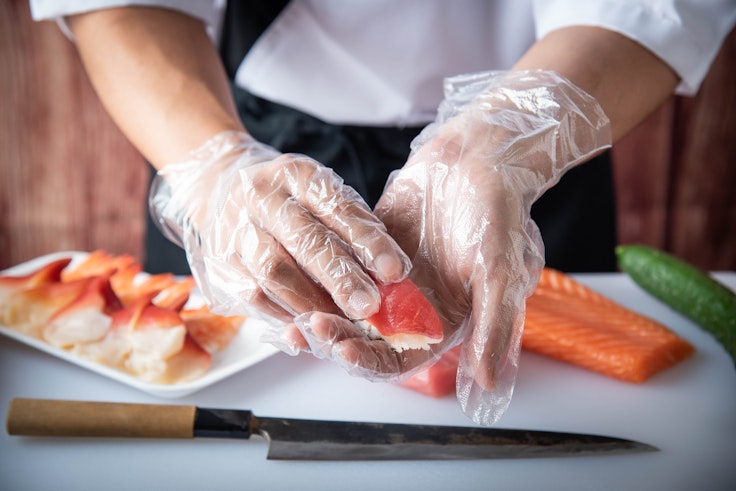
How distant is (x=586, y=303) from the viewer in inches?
52.5

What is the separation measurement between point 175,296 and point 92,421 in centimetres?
35

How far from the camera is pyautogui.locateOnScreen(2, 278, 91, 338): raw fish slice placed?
1.18 meters

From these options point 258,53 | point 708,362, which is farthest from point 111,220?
point 708,362

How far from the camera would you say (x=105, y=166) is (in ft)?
7.93

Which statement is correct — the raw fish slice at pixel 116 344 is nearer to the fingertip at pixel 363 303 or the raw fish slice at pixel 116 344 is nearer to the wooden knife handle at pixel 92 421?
the wooden knife handle at pixel 92 421

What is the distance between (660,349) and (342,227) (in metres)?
0.61

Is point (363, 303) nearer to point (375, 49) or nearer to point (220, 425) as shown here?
point (220, 425)

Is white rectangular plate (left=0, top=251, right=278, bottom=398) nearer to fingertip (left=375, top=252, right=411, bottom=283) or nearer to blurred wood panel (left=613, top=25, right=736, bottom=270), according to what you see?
fingertip (left=375, top=252, right=411, bottom=283)

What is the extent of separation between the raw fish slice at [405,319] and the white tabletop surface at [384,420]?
0.21 meters

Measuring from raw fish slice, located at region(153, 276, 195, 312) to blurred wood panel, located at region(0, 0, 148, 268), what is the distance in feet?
4.02

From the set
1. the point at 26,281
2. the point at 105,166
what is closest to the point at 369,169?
the point at 26,281

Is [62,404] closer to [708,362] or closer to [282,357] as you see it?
[282,357]

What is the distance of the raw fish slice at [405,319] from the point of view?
2.75 ft

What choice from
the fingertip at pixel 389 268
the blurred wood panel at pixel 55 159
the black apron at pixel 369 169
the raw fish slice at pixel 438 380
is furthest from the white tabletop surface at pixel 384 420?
the blurred wood panel at pixel 55 159
